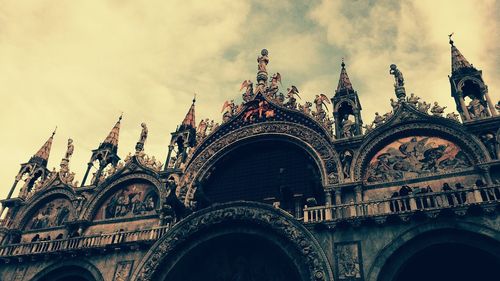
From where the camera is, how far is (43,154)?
3300 centimetres

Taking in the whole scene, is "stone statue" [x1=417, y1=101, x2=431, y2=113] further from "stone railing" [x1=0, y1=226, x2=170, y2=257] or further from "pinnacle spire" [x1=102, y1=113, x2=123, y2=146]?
"pinnacle spire" [x1=102, y1=113, x2=123, y2=146]

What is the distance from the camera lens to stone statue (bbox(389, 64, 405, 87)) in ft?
79.1

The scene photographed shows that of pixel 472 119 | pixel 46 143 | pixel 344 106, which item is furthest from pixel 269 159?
pixel 46 143

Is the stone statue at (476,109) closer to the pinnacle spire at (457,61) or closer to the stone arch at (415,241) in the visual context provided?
the pinnacle spire at (457,61)

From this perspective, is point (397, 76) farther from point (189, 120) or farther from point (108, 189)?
point (108, 189)

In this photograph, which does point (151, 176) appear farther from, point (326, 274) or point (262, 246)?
point (326, 274)

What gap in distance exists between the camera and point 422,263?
18.2 metres

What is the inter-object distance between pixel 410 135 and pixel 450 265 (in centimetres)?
703

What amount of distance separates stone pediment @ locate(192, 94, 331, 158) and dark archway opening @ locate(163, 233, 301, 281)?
281 inches

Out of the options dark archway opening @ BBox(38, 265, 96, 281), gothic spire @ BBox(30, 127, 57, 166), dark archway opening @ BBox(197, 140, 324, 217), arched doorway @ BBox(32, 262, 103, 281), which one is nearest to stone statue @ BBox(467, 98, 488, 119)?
dark archway opening @ BBox(197, 140, 324, 217)

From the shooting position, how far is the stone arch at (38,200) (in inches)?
1112

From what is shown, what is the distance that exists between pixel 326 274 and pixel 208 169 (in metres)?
11.0

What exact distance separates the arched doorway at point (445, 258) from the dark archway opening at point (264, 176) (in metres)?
5.73

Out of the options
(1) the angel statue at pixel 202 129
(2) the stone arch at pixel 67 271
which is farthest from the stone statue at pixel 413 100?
(2) the stone arch at pixel 67 271
